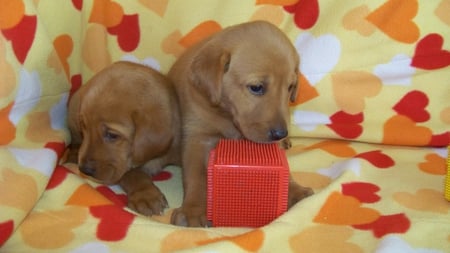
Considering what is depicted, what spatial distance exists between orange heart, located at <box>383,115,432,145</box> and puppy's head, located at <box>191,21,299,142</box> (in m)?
0.67

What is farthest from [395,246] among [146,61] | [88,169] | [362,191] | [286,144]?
[146,61]

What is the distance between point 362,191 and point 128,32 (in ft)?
4.69

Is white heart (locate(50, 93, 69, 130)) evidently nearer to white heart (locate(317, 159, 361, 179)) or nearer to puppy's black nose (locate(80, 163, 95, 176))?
puppy's black nose (locate(80, 163, 95, 176))

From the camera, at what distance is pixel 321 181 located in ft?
7.87

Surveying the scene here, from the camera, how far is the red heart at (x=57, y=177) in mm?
2169

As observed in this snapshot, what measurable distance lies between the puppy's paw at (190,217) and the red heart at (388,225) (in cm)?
55

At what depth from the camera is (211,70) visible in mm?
2279

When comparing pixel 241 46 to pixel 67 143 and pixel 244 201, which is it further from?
pixel 67 143

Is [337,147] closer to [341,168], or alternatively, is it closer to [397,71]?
[341,168]

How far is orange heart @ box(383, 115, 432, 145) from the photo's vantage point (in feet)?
8.82

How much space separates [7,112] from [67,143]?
1.22ft

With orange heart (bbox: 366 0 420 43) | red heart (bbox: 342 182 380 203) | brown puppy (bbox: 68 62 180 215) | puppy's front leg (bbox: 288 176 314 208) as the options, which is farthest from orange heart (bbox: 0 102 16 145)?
orange heart (bbox: 366 0 420 43)

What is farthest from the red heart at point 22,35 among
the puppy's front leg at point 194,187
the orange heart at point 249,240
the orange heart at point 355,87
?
the orange heart at point 355,87

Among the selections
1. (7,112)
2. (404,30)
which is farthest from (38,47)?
(404,30)
